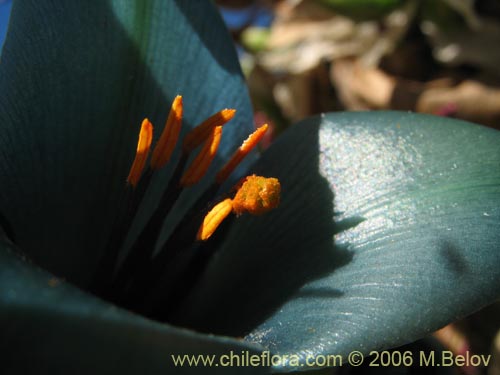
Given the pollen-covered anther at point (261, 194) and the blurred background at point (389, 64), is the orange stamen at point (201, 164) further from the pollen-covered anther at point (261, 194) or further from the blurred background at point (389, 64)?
the blurred background at point (389, 64)

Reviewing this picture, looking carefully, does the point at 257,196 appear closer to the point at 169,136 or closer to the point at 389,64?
the point at 169,136

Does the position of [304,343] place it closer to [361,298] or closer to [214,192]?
[361,298]

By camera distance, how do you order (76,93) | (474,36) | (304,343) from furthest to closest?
1. (474,36)
2. (76,93)
3. (304,343)

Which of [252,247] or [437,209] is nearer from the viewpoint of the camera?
[437,209]

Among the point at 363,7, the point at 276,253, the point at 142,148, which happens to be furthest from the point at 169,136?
the point at 363,7

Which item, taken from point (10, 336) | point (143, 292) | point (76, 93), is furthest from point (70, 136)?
point (10, 336)

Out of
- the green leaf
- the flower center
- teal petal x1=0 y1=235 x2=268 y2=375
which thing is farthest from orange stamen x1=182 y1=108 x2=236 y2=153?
the green leaf
